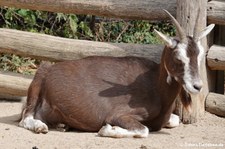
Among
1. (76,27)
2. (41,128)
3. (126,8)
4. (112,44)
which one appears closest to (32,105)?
(41,128)

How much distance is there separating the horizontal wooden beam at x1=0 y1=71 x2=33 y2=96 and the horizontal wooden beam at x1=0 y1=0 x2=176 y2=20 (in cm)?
90

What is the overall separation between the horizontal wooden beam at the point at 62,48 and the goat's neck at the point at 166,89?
710mm

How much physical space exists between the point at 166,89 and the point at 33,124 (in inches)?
55.7

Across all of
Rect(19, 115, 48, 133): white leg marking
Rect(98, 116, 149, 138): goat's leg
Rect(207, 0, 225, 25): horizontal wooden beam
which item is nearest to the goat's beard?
Rect(98, 116, 149, 138): goat's leg

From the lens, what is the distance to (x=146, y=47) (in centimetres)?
761

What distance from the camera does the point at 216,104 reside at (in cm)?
753

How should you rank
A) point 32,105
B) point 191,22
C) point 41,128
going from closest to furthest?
1. point 41,128
2. point 32,105
3. point 191,22

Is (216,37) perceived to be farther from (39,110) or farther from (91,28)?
(91,28)

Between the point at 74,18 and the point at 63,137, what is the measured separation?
4434mm

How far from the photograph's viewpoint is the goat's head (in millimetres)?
6465

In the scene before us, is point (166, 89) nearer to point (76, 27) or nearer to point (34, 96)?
point (34, 96)

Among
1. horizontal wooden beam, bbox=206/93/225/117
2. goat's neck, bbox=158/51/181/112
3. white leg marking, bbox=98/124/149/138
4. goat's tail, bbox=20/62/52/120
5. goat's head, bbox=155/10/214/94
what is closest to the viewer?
goat's head, bbox=155/10/214/94

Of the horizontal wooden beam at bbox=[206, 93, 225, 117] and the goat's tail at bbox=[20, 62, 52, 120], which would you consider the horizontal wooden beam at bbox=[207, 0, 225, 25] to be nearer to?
the horizontal wooden beam at bbox=[206, 93, 225, 117]

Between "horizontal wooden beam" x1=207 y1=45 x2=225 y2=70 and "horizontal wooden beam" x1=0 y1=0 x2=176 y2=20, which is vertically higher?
"horizontal wooden beam" x1=0 y1=0 x2=176 y2=20
